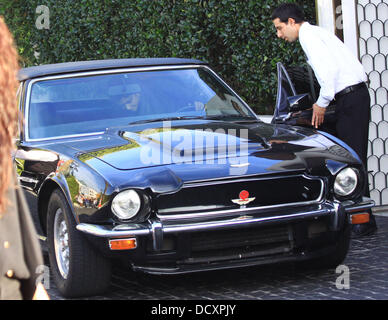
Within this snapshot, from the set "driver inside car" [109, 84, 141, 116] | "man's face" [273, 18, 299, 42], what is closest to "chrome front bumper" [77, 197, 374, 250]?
"driver inside car" [109, 84, 141, 116]

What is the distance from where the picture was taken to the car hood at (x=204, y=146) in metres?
5.14

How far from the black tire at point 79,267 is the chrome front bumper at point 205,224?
0.13m

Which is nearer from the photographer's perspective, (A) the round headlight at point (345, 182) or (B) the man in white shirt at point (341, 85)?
(A) the round headlight at point (345, 182)

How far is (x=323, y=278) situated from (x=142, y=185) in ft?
5.05

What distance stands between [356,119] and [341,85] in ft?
1.03

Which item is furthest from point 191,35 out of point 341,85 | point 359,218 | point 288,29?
point 359,218

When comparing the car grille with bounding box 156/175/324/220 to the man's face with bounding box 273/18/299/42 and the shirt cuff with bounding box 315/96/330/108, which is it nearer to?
the shirt cuff with bounding box 315/96/330/108

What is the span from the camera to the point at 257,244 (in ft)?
16.6

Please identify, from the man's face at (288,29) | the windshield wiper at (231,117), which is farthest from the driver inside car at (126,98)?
the man's face at (288,29)

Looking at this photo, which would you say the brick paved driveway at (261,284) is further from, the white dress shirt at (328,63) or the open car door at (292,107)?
the white dress shirt at (328,63)

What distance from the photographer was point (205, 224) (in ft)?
16.0

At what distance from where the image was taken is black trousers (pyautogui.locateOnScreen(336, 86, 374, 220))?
6.99 m

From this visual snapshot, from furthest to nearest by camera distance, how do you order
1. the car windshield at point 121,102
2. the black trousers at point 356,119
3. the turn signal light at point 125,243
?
the black trousers at point 356,119 → the car windshield at point 121,102 → the turn signal light at point 125,243

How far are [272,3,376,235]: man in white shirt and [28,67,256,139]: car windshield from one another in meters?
0.76
